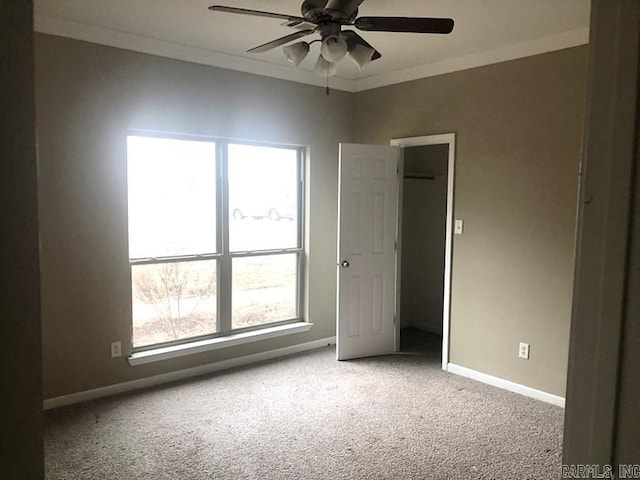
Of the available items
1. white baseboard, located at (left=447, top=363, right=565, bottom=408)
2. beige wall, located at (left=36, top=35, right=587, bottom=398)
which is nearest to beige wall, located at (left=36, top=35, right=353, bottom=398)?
beige wall, located at (left=36, top=35, right=587, bottom=398)

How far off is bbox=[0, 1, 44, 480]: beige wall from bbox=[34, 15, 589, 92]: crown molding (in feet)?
10.7

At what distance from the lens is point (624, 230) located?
485 millimetres

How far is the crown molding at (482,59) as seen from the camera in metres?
3.54

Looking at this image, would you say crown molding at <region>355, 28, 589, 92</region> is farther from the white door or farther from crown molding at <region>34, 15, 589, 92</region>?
the white door

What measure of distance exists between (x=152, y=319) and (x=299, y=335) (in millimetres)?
1514

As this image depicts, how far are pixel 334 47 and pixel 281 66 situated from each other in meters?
2.03

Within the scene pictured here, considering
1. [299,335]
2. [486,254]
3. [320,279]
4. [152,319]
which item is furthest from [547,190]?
[152,319]

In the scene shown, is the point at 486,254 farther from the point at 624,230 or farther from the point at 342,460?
the point at 624,230

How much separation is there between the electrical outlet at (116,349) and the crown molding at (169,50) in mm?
2274

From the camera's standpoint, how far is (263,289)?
4.83m

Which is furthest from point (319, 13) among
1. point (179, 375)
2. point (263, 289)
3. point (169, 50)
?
point (179, 375)

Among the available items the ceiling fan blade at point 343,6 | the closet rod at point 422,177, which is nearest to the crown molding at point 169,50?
the closet rod at point 422,177

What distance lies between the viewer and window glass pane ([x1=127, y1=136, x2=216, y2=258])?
13.0ft

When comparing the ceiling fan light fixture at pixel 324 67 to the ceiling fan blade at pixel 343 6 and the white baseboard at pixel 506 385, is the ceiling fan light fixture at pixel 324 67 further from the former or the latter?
the white baseboard at pixel 506 385
